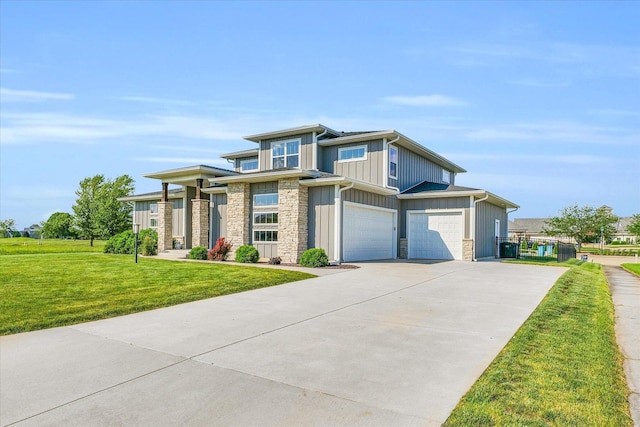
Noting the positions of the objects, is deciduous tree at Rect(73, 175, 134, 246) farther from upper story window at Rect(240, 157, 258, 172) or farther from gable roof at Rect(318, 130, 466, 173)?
gable roof at Rect(318, 130, 466, 173)

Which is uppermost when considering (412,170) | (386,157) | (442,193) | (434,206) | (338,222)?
(386,157)

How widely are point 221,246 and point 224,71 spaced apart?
7.68 meters

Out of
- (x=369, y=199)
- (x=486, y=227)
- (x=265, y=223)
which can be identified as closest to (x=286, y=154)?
(x=265, y=223)

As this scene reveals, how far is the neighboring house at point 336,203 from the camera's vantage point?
15.7 metres

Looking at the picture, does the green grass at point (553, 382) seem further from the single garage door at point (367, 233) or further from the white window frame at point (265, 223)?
the white window frame at point (265, 223)

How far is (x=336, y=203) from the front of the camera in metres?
15.3

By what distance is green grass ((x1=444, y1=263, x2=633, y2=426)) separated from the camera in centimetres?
296

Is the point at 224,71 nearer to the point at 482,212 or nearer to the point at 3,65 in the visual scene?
the point at 3,65

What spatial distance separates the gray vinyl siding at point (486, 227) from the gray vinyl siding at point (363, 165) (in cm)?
538

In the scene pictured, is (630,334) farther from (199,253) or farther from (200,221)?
(200,221)

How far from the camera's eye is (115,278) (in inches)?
415

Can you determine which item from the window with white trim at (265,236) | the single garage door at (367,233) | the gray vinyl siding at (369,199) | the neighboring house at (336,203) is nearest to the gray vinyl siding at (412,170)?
the neighboring house at (336,203)

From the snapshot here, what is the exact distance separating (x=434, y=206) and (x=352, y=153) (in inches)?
195

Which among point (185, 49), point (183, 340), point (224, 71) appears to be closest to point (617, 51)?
point (224, 71)
